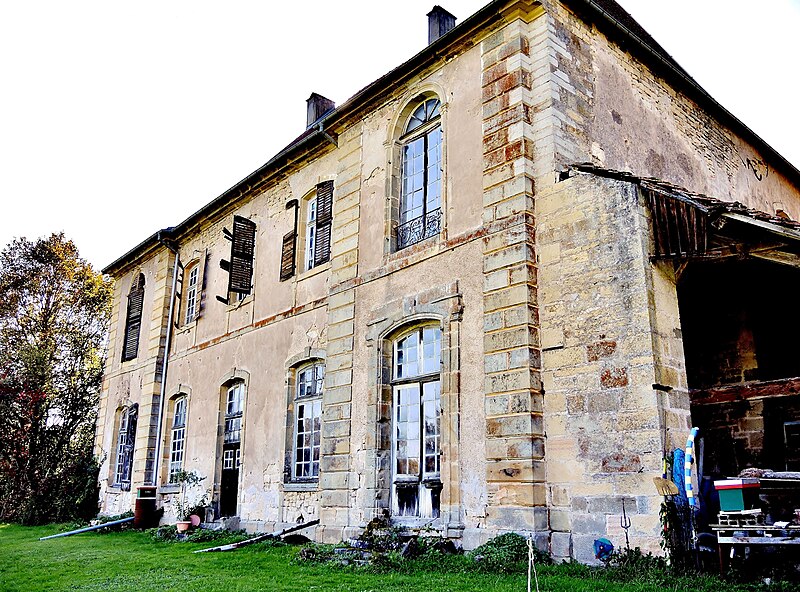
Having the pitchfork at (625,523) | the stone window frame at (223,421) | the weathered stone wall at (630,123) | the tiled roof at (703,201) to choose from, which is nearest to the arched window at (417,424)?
the pitchfork at (625,523)

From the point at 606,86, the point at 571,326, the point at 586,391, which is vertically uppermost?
A: the point at 606,86

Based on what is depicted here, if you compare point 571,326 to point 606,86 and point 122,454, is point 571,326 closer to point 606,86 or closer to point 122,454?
point 606,86

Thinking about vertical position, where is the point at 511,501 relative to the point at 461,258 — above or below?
below

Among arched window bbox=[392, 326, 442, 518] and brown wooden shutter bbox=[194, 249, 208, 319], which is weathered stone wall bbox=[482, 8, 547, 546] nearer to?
arched window bbox=[392, 326, 442, 518]

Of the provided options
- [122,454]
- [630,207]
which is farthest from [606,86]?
[122,454]

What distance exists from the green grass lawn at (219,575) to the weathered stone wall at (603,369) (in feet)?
2.34

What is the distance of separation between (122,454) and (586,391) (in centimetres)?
1437

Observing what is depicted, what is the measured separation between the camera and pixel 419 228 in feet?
35.2

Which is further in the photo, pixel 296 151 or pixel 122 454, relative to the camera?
pixel 122 454

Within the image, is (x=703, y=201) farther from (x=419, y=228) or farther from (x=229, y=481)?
(x=229, y=481)

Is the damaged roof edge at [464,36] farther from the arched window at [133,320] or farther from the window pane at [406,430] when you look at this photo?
the window pane at [406,430]

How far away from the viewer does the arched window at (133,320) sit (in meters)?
19.3

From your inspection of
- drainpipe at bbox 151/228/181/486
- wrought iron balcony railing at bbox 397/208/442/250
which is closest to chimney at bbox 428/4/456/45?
wrought iron balcony railing at bbox 397/208/442/250

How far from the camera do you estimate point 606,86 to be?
10289 mm
